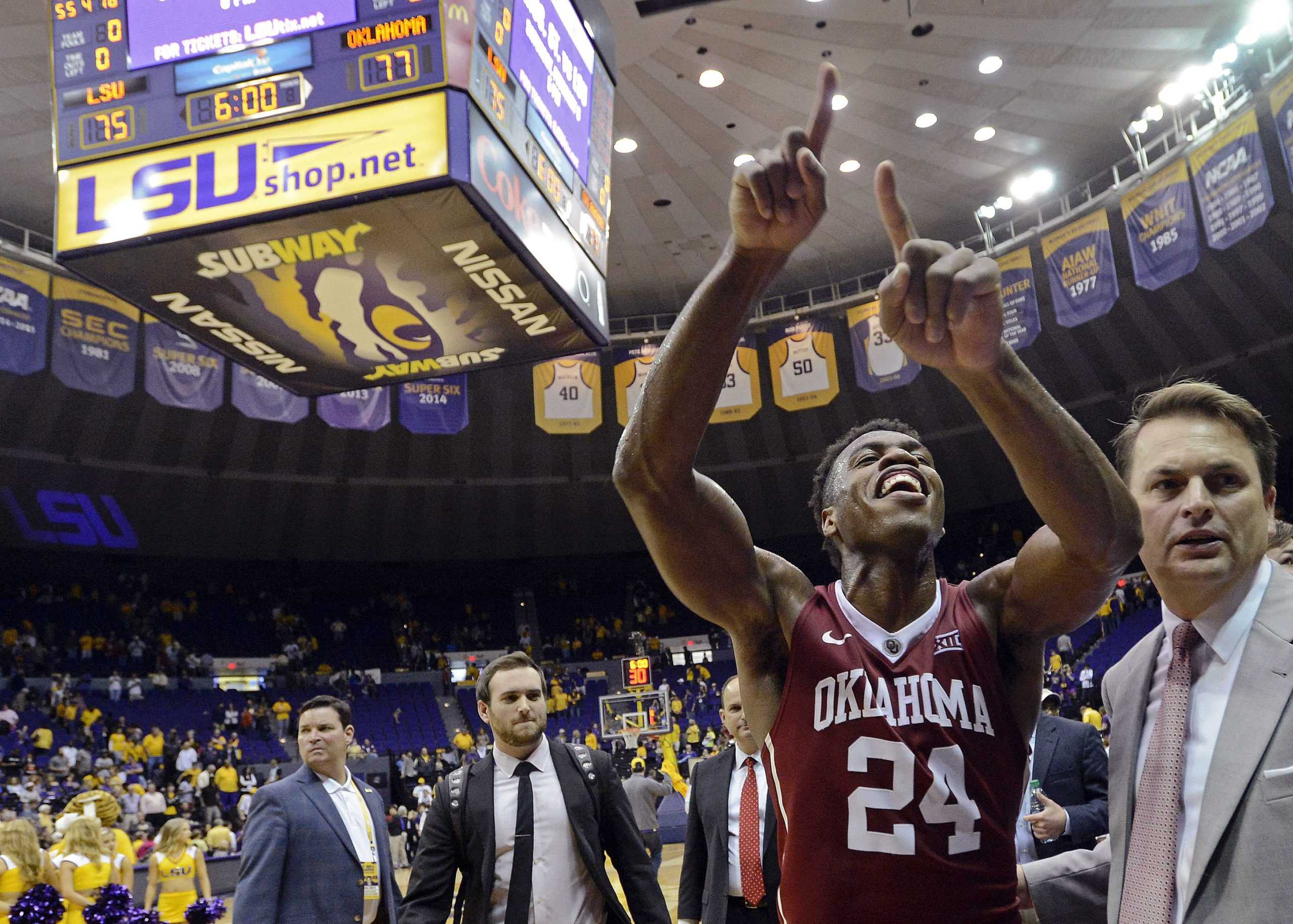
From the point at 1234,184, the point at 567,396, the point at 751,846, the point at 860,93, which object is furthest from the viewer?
the point at 567,396

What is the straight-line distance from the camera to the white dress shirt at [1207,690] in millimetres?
1621

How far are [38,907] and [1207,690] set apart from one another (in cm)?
629

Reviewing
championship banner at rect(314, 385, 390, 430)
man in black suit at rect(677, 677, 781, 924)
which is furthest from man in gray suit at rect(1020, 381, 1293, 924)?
championship banner at rect(314, 385, 390, 430)

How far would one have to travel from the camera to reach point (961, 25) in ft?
43.1

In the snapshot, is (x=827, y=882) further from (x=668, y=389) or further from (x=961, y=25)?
(x=961, y=25)

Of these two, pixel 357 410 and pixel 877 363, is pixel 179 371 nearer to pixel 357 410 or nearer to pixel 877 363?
pixel 357 410

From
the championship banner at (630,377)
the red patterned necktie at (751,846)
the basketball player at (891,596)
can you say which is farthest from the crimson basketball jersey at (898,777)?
the championship banner at (630,377)

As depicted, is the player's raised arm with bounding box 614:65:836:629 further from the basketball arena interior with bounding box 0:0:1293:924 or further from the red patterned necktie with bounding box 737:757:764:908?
the red patterned necktie with bounding box 737:757:764:908

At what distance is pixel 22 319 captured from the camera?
14.8 m

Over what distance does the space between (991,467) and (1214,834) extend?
24856 mm

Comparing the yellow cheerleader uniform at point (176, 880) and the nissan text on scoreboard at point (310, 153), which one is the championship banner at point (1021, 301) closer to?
the nissan text on scoreboard at point (310, 153)

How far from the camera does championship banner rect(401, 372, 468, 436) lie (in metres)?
17.1

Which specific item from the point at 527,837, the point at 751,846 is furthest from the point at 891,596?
the point at 751,846

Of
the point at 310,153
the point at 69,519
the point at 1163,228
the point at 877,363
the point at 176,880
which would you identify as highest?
the point at 1163,228
